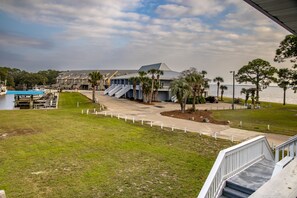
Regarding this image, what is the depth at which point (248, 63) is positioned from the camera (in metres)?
52.6

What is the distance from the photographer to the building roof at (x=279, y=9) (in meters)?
3.19

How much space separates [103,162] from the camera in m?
12.5

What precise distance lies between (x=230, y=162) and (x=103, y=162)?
7503mm

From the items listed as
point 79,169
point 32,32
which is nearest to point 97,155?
point 79,169

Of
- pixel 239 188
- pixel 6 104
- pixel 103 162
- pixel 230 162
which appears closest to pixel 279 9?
pixel 230 162

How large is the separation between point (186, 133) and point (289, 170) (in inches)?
725

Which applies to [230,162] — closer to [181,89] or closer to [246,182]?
[246,182]

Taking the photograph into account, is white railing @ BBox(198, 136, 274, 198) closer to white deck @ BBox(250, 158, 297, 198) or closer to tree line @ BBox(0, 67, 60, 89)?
white deck @ BBox(250, 158, 297, 198)

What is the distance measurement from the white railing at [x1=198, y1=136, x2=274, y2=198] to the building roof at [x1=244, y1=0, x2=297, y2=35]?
4016 millimetres

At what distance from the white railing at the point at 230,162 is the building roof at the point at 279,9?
13.2 ft

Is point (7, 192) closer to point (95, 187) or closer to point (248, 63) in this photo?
point (95, 187)

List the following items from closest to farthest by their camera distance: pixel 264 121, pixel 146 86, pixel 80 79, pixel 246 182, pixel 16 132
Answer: pixel 246 182, pixel 16 132, pixel 264 121, pixel 146 86, pixel 80 79

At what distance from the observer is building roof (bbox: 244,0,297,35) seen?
3188 millimetres

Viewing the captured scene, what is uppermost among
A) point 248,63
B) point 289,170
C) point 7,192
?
point 248,63
